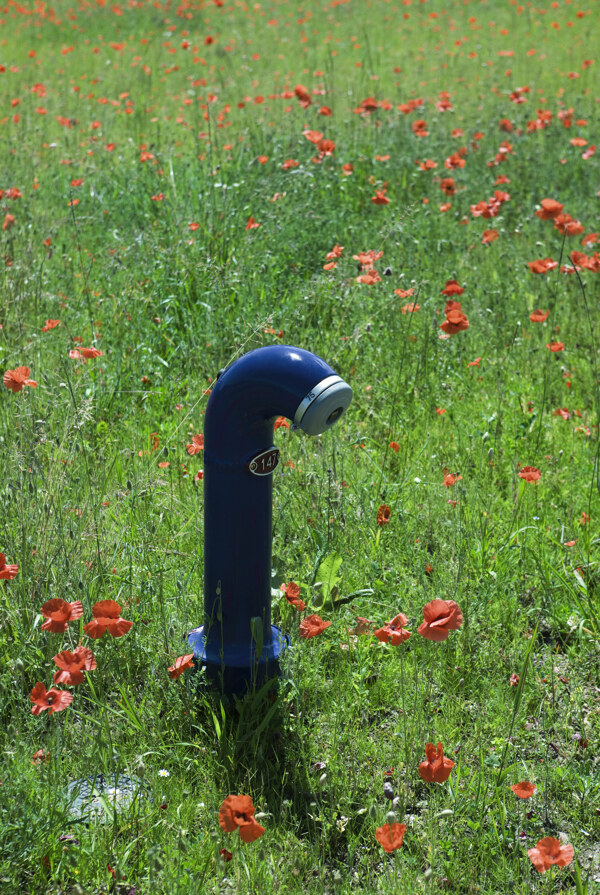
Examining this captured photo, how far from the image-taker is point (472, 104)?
26.4ft

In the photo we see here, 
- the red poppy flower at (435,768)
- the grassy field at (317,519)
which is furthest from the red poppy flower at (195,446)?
the red poppy flower at (435,768)

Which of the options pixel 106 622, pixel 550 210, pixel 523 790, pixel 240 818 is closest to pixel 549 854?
pixel 523 790

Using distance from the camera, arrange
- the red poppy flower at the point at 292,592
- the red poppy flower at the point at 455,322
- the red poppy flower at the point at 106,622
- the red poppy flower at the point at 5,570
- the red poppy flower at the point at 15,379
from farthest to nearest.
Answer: the red poppy flower at the point at 455,322 < the red poppy flower at the point at 15,379 < the red poppy flower at the point at 292,592 < the red poppy flower at the point at 5,570 < the red poppy flower at the point at 106,622

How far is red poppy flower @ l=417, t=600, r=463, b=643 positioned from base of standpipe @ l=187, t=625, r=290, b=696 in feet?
1.63

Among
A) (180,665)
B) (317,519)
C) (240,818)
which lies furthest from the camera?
(317,519)

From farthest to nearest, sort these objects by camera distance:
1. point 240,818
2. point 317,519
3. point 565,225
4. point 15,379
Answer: point 565,225, point 317,519, point 15,379, point 240,818

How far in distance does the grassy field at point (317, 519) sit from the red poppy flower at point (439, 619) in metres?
0.16

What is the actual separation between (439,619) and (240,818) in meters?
0.54

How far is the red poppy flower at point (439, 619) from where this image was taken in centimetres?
171

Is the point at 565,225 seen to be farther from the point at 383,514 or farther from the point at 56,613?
the point at 56,613

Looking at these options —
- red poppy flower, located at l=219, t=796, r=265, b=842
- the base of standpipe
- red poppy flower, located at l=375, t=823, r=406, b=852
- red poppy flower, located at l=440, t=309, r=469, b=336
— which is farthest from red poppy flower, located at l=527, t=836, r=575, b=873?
red poppy flower, located at l=440, t=309, r=469, b=336

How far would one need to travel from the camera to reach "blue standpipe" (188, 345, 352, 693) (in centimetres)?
188

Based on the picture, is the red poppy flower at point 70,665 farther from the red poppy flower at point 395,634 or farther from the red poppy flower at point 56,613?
the red poppy flower at point 395,634

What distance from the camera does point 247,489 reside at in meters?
2.00
